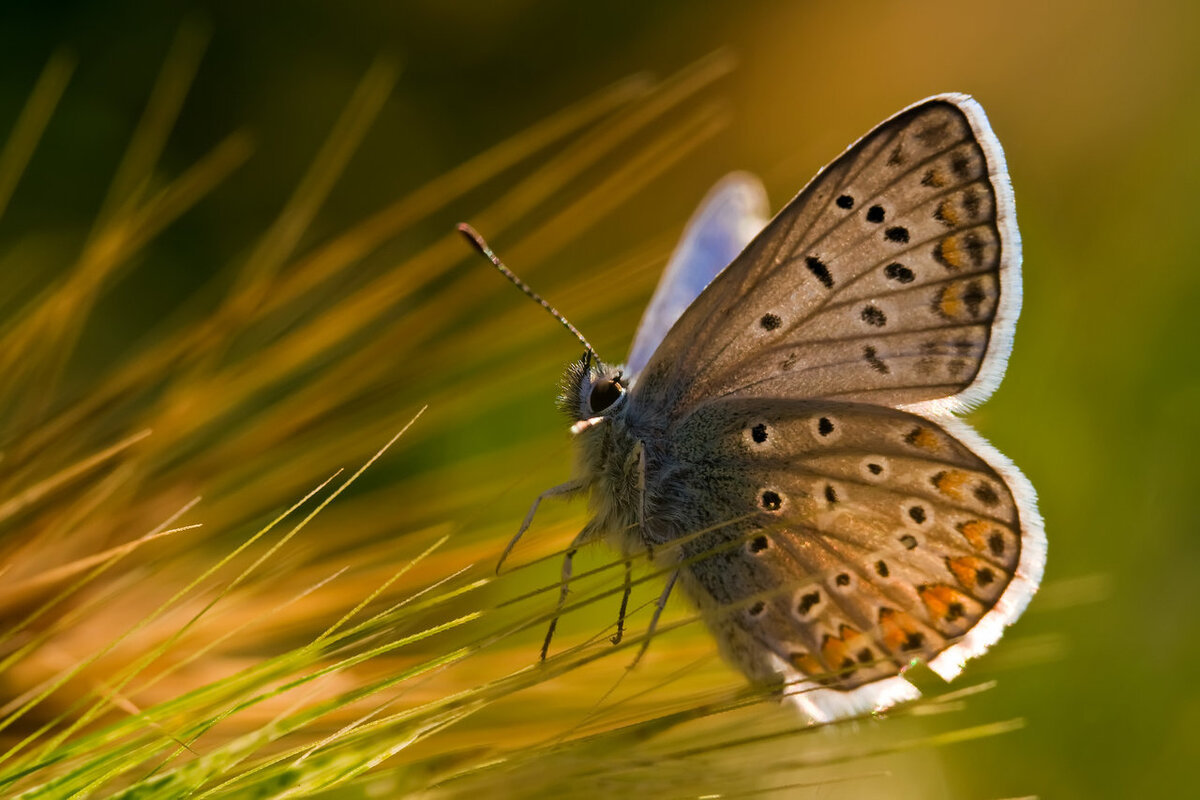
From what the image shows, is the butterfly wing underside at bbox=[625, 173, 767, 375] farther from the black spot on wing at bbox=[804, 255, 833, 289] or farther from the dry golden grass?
the black spot on wing at bbox=[804, 255, 833, 289]

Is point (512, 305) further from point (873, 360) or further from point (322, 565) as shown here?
point (873, 360)

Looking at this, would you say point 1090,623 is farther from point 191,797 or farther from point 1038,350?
point 191,797

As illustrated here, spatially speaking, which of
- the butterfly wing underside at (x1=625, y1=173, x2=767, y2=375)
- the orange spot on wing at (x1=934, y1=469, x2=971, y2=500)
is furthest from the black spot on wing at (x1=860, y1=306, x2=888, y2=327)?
the butterfly wing underside at (x1=625, y1=173, x2=767, y2=375)

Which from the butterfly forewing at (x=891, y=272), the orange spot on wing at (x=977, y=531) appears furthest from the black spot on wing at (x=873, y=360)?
Answer: the orange spot on wing at (x=977, y=531)

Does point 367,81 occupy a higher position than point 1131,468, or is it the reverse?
point 367,81

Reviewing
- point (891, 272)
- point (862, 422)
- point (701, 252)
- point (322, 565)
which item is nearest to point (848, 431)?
point (862, 422)

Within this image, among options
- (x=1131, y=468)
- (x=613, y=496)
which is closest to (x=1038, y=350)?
(x=1131, y=468)
